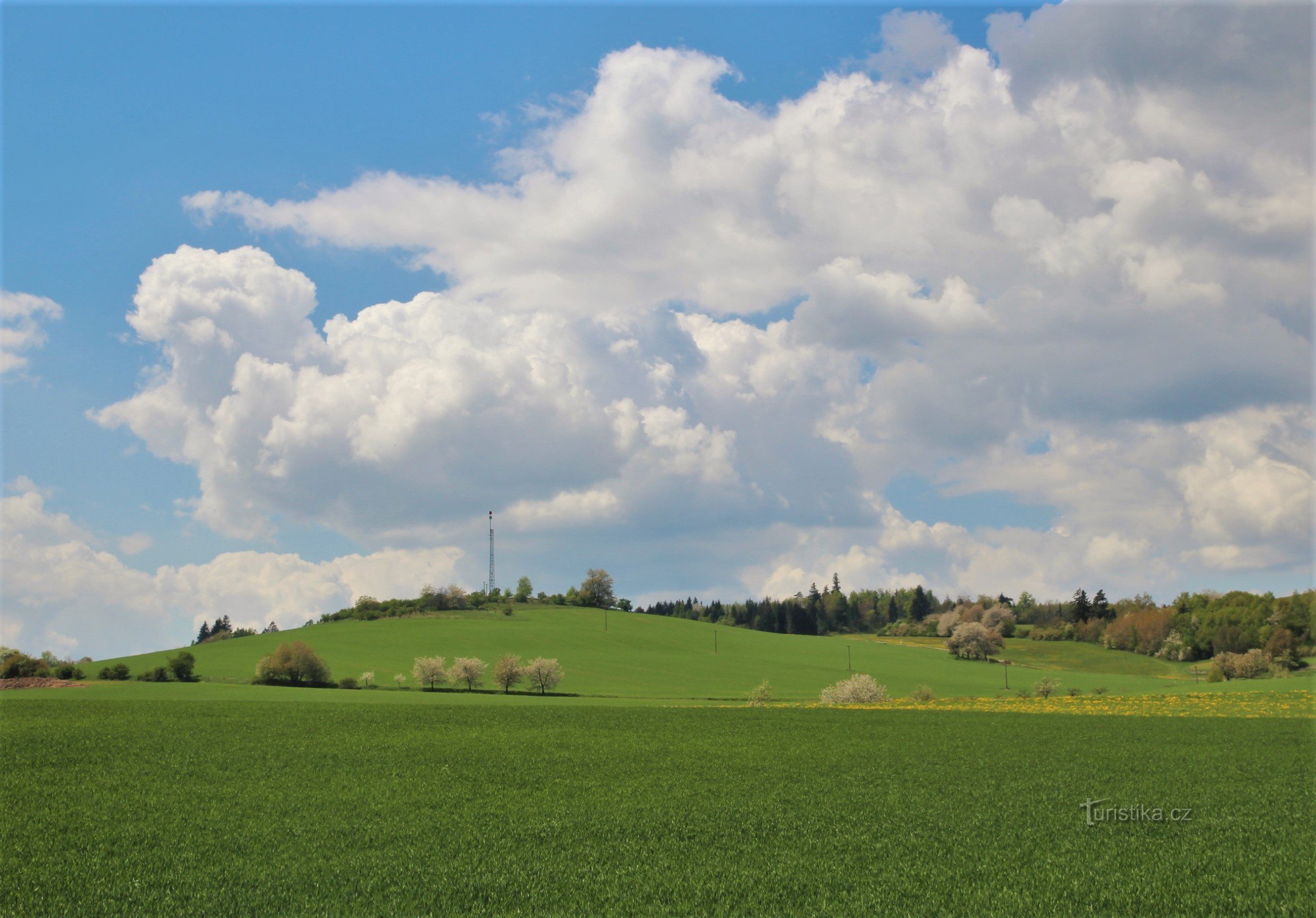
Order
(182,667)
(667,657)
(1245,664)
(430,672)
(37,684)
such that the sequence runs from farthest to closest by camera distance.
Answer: (667,657) < (1245,664) < (430,672) < (182,667) < (37,684)

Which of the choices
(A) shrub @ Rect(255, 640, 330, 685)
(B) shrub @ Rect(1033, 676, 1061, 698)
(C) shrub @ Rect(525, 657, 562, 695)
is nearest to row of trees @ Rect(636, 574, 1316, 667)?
(B) shrub @ Rect(1033, 676, 1061, 698)

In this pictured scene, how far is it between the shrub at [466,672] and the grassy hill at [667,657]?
11.3 meters

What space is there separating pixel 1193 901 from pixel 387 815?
19922mm

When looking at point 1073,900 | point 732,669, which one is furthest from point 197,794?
point 732,669

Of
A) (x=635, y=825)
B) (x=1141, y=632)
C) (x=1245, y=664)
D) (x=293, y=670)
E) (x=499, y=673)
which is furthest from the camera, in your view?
(x=1141, y=632)

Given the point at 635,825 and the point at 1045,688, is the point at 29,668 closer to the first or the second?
the point at 635,825

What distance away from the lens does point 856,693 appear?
85250 mm

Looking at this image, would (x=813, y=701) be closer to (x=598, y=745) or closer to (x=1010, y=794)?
(x=598, y=745)

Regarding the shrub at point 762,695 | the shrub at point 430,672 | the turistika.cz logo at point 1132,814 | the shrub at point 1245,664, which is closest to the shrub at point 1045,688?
the shrub at point 762,695

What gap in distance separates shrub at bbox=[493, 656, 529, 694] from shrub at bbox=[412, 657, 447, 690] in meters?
6.93

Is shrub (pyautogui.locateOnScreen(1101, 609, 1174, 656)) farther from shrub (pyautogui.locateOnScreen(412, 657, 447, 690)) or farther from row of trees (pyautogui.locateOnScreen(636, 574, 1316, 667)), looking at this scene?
shrub (pyautogui.locateOnScreen(412, 657, 447, 690))

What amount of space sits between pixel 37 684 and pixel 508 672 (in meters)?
47.9

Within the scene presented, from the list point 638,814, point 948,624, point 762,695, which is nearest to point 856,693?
point 762,695

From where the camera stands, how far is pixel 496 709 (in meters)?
61.7
